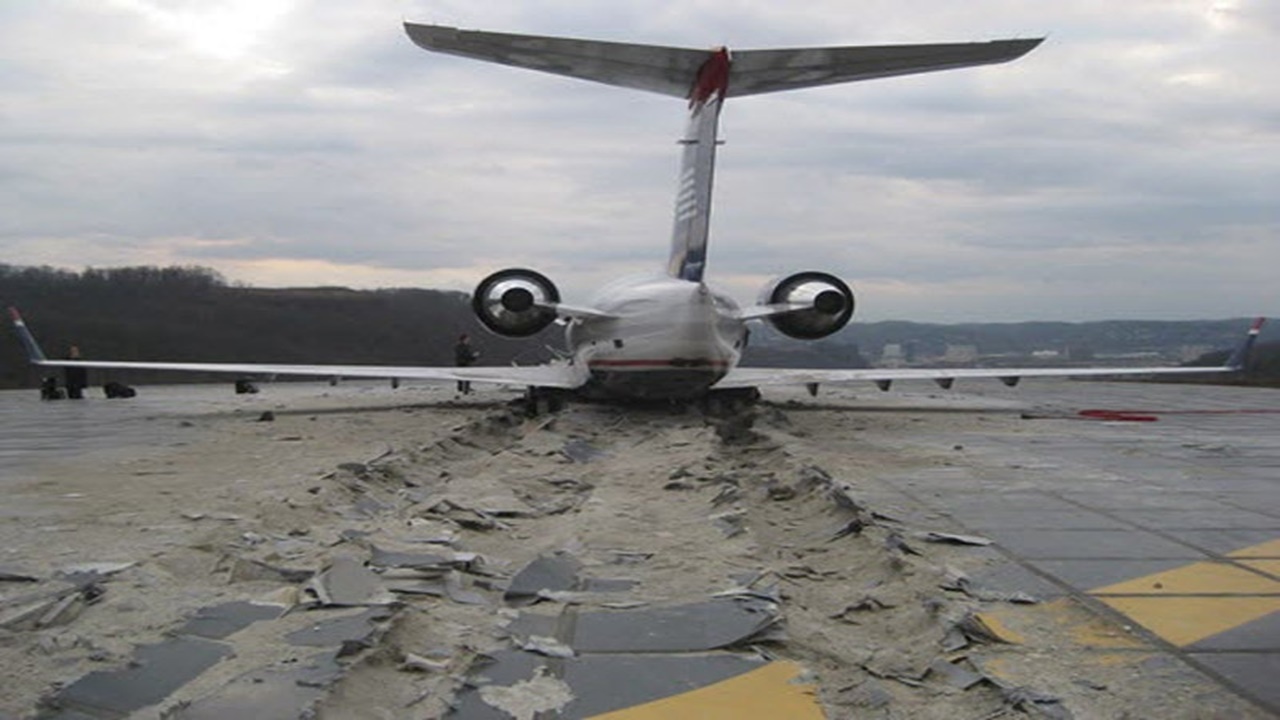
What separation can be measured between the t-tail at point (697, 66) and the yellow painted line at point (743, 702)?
12914mm

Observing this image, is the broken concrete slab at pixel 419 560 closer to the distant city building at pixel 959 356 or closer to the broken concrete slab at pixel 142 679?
the broken concrete slab at pixel 142 679

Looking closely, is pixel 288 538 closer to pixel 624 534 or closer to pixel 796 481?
pixel 624 534

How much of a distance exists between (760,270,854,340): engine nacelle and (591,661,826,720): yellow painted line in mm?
13742

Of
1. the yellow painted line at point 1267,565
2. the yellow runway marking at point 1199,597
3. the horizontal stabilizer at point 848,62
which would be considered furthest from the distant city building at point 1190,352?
the yellow runway marking at point 1199,597

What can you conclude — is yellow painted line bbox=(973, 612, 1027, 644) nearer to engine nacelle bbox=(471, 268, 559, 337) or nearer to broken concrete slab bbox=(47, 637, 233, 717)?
broken concrete slab bbox=(47, 637, 233, 717)

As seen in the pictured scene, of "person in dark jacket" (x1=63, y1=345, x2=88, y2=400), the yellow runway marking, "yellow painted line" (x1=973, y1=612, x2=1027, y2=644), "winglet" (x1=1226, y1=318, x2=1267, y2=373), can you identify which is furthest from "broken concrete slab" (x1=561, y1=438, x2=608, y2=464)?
"person in dark jacket" (x1=63, y1=345, x2=88, y2=400)

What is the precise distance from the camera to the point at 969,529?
7582 mm

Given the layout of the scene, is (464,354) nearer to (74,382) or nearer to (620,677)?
(74,382)

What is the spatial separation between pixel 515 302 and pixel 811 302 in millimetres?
5184

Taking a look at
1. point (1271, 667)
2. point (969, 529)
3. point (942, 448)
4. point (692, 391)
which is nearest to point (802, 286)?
point (692, 391)

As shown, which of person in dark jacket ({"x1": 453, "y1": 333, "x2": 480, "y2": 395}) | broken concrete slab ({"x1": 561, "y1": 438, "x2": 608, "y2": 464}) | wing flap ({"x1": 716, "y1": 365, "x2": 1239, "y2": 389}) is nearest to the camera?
broken concrete slab ({"x1": 561, "y1": 438, "x2": 608, "y2": 464})

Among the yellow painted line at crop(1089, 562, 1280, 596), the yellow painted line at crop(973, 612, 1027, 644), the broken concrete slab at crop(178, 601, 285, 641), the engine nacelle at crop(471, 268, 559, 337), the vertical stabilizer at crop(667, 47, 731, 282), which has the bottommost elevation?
the broken concrete slab at crop(178, 601, 285, 641)

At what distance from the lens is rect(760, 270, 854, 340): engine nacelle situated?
18016mm

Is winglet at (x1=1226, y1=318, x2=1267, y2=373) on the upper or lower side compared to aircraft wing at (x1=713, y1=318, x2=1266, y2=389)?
upper
